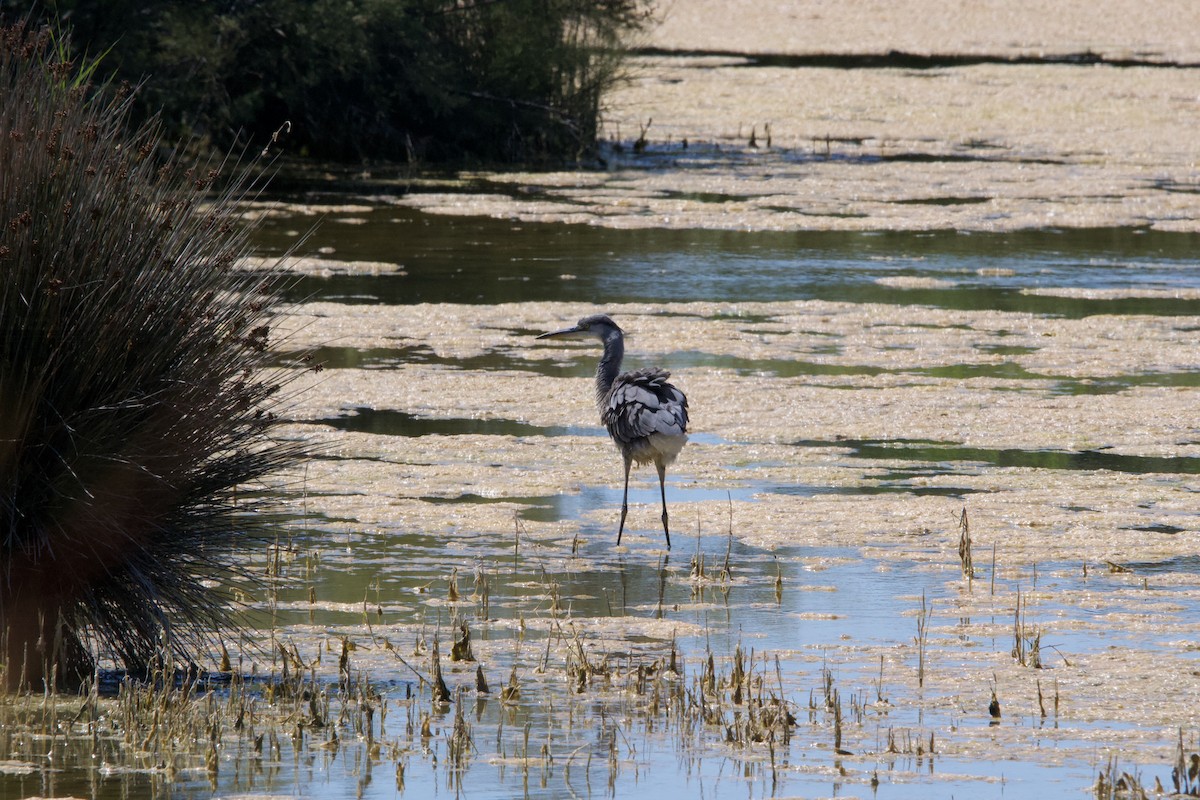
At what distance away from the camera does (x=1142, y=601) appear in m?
7.51

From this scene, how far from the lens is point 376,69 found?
2375 cm

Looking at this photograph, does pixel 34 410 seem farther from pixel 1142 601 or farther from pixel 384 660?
pixel 1142 601

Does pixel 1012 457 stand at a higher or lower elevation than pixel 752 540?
higher

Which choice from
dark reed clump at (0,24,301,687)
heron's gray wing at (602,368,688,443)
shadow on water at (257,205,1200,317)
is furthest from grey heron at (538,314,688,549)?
shadow on water at (257,205,1200,317)

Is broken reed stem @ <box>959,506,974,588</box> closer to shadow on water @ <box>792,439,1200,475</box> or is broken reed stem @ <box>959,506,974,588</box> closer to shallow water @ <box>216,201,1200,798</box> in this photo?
shallow water @ <box>216,201,1200,798</box>

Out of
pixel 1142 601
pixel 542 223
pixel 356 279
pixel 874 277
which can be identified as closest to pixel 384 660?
pixel 1142 601

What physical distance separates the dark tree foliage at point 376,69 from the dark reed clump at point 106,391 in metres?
15.2

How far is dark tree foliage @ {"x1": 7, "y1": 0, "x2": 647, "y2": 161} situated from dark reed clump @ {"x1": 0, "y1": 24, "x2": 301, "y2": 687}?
49.9ft

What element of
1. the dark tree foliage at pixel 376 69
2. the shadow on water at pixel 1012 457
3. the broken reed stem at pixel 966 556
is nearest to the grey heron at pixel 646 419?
the broken reed stem at pixel 966 556

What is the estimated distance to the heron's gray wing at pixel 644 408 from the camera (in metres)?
8.60

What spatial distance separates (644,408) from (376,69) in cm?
1606

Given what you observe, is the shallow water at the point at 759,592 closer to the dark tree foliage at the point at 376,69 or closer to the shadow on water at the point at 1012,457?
the shadow on water at the point at 1012,457

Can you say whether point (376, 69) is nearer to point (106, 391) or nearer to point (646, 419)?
point (646, 419)

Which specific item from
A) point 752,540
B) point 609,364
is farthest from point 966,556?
point 609,364
